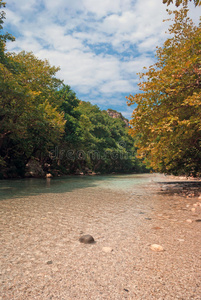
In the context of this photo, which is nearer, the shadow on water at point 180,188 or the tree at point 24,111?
the shadow on water at point 180,188

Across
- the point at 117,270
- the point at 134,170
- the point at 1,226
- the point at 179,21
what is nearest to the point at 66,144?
the point at 179,21

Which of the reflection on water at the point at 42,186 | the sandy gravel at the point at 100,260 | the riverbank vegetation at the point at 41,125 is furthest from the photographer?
the riverbank vegetation at the point at 41,125

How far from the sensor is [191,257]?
9.02 ft

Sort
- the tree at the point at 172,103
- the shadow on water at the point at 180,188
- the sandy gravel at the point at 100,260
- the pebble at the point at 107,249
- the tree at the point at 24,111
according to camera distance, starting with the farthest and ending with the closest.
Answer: the tree at the point at 24,111 < the shadow on water at the point at 180,188 < the tree at the point at 172,103 < the pebble at the point at 107,249 < the sandy gravel at the point at 100,260

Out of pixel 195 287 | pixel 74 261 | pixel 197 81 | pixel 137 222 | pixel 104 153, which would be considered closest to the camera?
pixel 195 287

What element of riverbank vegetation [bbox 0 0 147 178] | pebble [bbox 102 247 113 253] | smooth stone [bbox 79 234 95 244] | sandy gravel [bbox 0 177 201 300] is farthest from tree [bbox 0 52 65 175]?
pebble [bbox 102 247 113 253]

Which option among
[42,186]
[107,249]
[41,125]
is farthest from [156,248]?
[41,125]

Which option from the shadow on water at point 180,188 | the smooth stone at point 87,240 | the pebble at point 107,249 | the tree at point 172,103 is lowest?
the shadow on water at point 180,188

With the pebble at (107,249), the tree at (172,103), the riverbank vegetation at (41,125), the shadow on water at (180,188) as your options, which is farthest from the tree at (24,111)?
the pebble at (107,249)

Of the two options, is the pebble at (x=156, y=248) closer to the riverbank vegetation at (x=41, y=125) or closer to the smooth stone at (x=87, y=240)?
the smooth stone at (x=87, y=240)

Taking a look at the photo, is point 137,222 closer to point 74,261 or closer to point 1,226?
point 74,261

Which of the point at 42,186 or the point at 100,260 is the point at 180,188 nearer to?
the point at 42,186

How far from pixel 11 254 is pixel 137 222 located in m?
2.83

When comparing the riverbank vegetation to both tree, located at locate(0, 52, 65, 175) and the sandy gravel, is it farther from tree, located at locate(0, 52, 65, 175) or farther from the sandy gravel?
the sandy gravel
